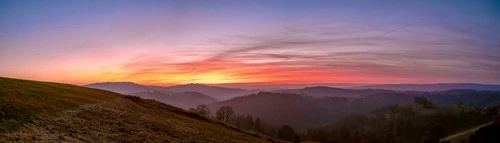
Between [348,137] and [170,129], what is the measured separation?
148 m

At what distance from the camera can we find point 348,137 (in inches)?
7096

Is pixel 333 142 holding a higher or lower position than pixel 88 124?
lower

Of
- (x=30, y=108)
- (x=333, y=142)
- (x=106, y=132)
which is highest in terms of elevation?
(x=30, y=108)

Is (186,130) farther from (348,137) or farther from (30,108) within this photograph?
(348,137)

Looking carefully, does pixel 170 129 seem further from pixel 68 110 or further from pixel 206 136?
pixel 68 110

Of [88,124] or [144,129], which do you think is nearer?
[88,124]

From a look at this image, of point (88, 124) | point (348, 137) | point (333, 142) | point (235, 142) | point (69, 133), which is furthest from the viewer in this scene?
point (348, 137)

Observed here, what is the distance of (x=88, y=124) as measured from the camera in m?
35.9

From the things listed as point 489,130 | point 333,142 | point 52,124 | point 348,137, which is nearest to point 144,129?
point 52,124

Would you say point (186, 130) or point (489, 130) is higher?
point (186, 130)

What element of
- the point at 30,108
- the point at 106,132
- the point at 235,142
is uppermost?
the point at 30,108

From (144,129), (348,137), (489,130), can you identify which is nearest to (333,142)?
(348,137)

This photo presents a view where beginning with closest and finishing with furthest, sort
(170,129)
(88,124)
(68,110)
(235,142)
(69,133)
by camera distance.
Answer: (69,133) → (88,124) → (68,110) → (170,129) → (235,142)

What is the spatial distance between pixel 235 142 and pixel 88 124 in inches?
848
